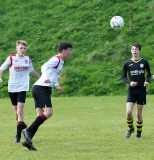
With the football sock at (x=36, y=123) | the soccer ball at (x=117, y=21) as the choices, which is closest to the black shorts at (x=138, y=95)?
the football sock at (x=36, y=123)

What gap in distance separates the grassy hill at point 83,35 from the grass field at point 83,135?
4.10 m

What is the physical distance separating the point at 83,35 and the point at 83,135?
51.7 feet

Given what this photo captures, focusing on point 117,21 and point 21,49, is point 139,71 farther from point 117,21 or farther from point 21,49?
point 117,21

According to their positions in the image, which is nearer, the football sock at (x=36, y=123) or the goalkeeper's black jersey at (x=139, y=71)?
the football sock at (x=36, y=123)

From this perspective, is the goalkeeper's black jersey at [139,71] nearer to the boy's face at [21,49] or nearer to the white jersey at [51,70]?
the white jersey at [51,70]

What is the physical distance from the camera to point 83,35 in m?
26.7

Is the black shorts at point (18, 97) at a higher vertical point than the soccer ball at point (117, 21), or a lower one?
lower

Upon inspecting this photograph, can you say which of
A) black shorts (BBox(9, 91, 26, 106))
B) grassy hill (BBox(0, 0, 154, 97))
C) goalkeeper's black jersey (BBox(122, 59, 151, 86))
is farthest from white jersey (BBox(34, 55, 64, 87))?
grassy hill (BBox(0, 0, 154, 97))

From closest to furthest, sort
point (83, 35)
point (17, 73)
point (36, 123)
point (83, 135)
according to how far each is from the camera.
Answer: point (36, 123) → point (17, 73) → point (83, 135) → point (83, 35)

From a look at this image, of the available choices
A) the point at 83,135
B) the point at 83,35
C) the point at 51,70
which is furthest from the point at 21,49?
the point at 83,35

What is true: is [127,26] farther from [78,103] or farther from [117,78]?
[78,103]

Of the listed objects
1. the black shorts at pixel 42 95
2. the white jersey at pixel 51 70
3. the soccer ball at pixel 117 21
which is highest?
the soccer ball at pixel 117 21

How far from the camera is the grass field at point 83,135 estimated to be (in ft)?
28.4

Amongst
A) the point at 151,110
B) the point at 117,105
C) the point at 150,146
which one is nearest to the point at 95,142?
the point at 150,146
